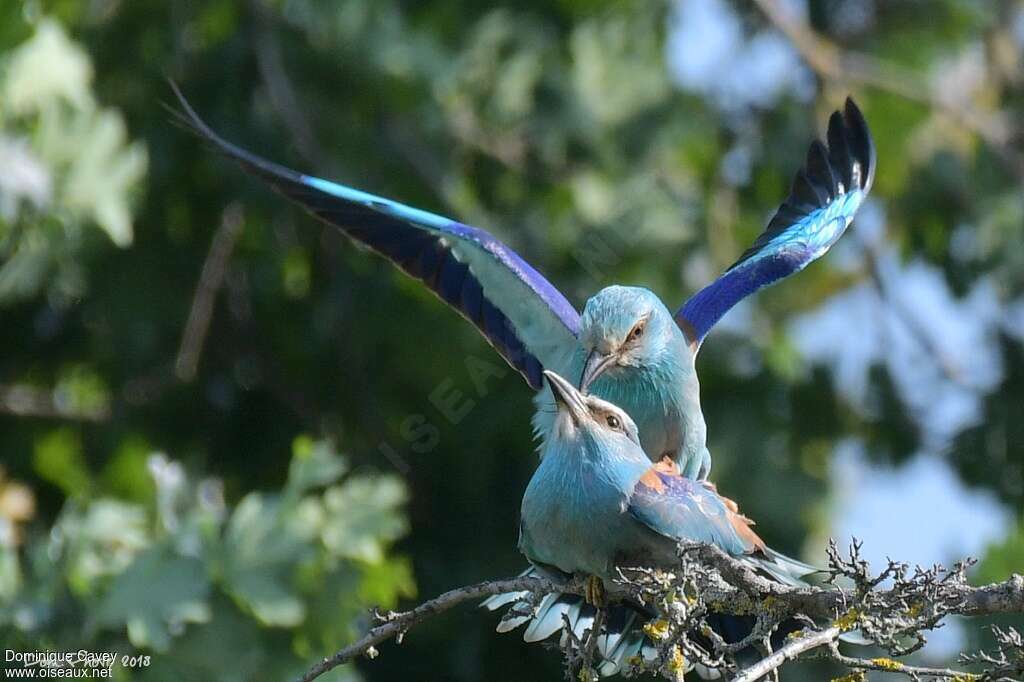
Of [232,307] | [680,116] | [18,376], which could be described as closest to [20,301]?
[18,376]

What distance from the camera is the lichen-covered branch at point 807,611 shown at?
161 inches

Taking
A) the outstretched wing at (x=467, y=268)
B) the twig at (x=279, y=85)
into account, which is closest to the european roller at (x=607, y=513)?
the outstretched wing at (x=467, y=268)

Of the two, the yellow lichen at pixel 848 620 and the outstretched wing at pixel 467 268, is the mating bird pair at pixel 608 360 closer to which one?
the outstretched wing at pixel 467 268

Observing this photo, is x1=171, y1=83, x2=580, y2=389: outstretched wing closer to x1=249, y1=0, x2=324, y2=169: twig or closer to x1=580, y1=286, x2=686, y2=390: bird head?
x1=580, y1=286, x2=686, y2=390: bird head

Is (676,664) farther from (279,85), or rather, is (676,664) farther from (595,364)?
(279,85)

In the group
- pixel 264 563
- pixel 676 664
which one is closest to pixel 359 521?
pixel 264 563

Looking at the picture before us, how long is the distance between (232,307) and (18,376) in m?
1.35

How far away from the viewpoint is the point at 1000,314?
37.4 feet

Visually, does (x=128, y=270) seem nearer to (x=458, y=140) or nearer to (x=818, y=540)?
(x=458, y=140)

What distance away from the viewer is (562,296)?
7.42m

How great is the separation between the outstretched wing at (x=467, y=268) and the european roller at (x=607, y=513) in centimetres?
183

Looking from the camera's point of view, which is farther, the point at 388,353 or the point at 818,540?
the point at 818,540

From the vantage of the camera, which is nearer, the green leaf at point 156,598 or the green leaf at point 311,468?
the green leaf at point 156,598

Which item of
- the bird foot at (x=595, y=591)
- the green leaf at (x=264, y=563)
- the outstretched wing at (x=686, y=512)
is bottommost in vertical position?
the green leaf at (x=264, y=563)
